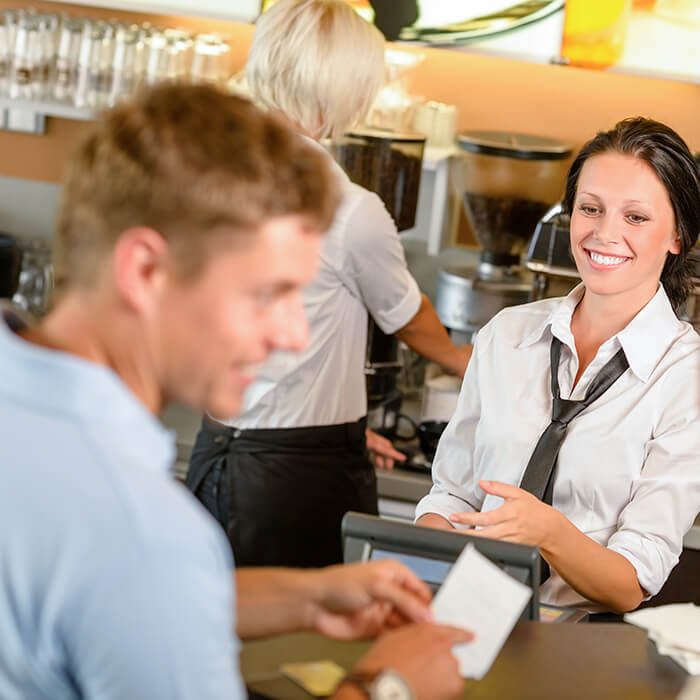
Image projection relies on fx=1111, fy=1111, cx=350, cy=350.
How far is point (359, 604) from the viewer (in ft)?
3.84

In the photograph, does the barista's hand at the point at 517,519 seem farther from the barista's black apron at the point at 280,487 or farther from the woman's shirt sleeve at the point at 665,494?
the barista's black apron at the point at 280,487

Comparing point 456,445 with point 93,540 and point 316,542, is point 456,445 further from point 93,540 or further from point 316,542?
point 93,540

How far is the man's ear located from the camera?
0.81m

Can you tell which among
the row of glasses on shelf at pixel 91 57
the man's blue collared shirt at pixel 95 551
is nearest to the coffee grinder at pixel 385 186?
the row of glasses on shelf at pixel 91 57

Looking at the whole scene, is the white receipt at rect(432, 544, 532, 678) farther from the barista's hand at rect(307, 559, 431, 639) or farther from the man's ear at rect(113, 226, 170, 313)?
the man's ear at rect(113, 226, 170, 313)

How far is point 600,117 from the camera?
10.5 ft

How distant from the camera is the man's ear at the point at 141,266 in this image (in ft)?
2.67

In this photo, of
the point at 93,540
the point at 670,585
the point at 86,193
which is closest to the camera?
the point at 93,540

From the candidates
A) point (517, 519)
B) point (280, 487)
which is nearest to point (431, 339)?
point (280, 487)

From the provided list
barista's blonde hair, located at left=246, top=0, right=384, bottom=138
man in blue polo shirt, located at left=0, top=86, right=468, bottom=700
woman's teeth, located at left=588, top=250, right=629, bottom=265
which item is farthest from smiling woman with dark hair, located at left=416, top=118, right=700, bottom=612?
man in blue polo shirt, located at left=0, top=86, right=468, bottom=700

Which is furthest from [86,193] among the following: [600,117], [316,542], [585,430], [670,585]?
[600,117]

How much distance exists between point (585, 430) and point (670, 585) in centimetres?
81

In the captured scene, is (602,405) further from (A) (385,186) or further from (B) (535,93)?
(B) (535,93)

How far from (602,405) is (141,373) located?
1048mm
